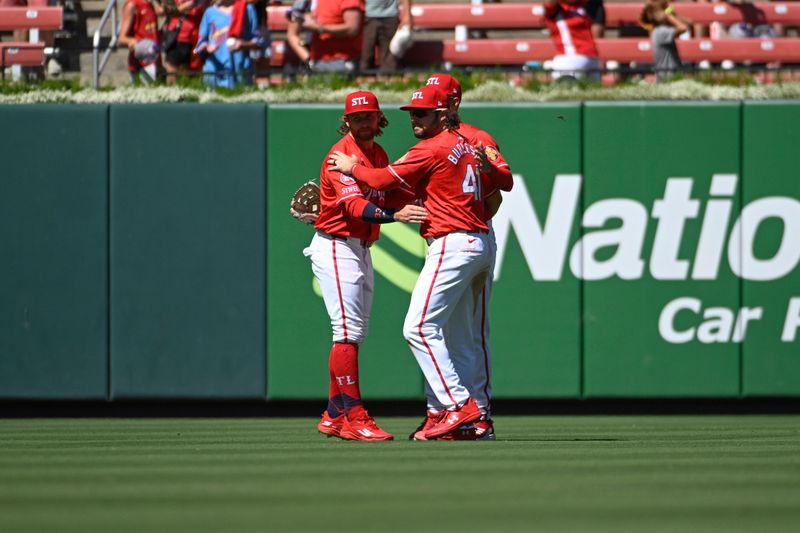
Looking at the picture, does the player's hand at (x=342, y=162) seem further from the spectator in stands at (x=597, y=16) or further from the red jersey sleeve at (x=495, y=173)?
the spectator in stands at (x=597, y=16)

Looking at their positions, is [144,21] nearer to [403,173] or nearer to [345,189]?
[345,189]

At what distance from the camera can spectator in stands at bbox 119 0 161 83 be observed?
10438 mm

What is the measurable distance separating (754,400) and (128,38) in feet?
19.0

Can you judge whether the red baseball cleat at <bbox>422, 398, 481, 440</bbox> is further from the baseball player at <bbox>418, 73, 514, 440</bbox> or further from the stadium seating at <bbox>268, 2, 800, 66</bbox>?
the stadium seating at <bbox>268, 2, 800, 66</bbox>

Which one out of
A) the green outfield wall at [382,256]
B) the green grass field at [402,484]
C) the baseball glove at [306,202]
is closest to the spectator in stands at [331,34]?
the green outfield wall at [382,256]

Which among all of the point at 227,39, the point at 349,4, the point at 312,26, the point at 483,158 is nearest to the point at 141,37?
the point at 227,39

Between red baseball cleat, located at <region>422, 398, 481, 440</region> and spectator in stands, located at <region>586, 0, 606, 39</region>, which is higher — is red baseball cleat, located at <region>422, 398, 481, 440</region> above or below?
below

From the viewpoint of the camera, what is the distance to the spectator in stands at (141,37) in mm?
10438

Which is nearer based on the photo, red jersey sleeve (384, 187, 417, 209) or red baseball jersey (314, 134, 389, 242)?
red baseball jersey (314, 134, 389, 242)

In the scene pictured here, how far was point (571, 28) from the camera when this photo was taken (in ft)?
34.5

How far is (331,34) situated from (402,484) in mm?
6650

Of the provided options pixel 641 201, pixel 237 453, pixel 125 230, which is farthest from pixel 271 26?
pixel 237 453

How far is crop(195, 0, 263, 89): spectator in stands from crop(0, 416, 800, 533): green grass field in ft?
13.7

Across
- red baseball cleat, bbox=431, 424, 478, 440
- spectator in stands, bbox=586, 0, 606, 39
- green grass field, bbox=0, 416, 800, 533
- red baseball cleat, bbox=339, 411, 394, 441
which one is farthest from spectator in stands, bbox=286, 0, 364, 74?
red baseball cleat, bbox=431, 424, 478, 440
